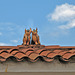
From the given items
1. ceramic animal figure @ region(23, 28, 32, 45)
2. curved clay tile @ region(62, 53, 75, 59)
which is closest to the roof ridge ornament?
ceramic animal figure @ region(23, 28, 32, 45)

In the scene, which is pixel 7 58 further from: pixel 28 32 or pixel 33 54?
pixel 28 32

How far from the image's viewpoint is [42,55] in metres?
3.14

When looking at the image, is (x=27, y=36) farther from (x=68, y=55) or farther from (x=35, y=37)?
(x=68, y=55)

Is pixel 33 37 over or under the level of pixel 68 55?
over

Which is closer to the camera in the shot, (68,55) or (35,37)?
(68,55)

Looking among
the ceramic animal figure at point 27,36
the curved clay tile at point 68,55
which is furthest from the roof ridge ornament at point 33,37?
the curved clay tile at point 68,55

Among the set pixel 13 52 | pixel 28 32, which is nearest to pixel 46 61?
pixel 13 52

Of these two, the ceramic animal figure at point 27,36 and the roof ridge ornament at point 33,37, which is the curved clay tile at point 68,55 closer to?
the roof ridge ornament at point 33,37

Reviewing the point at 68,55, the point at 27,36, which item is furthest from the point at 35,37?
the point at 68,55

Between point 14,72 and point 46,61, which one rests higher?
point 46,61

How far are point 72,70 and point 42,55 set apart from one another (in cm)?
91

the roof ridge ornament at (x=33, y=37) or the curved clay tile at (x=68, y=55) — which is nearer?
the curved clay tile at (x=68, y=55)

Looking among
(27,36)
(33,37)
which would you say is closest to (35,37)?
(33,37)

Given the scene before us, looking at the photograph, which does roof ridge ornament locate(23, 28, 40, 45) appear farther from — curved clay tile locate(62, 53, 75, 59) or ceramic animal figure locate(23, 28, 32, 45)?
curved clay tile locate(62, 53, 75, 59)
